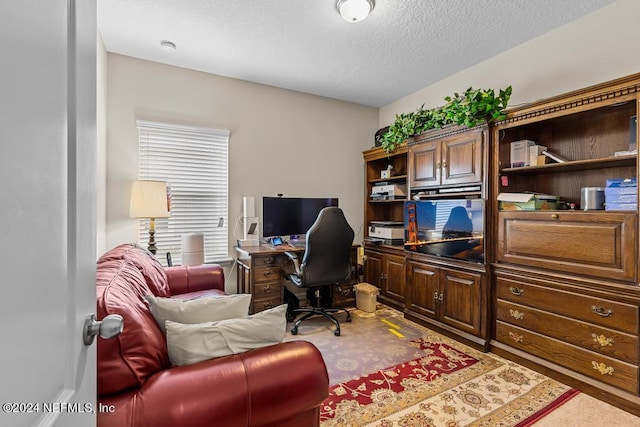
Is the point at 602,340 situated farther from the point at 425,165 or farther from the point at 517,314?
the point at 425,165

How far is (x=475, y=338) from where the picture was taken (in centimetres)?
255

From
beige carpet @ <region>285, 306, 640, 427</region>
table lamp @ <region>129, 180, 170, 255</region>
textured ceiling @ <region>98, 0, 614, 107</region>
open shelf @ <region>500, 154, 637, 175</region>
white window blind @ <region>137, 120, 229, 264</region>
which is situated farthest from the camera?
white window blind @ <region>137, 120, 229, 264</region>

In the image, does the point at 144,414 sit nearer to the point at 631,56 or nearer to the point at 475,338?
the point at 475,338

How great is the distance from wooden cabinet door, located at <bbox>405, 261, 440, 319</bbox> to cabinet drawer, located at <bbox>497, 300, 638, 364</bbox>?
0.61m

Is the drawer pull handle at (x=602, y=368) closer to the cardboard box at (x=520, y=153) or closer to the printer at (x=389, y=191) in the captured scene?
the cardboard box at (x=520, y=153)

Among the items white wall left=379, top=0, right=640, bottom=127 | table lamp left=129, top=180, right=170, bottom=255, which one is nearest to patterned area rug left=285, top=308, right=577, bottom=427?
table lamp left=129, top=180, right=170, bottom=255

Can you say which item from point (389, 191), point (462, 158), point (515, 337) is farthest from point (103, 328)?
point (389, 191)

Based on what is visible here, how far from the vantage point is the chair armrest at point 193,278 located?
2.52 m

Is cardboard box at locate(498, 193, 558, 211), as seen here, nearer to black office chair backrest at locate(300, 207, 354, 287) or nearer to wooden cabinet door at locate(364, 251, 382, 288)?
black office chair backrest at locate(300, 207, 354, 287)

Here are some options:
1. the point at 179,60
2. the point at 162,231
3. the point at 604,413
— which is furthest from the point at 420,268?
the point at 179,60

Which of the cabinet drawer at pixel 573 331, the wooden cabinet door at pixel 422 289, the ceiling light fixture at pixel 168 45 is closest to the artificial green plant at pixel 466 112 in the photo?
the wooden cabinet door at pixel 422 289

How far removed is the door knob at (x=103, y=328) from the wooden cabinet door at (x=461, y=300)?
2658 millimetres

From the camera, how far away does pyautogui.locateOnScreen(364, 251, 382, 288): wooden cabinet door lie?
3.77 m

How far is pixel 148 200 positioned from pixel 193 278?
0.83 metres
